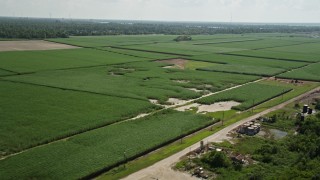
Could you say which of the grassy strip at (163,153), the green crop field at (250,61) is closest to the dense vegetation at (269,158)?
the grassy strip at (163,153)

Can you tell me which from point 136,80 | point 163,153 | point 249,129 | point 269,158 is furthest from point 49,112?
point 269,158

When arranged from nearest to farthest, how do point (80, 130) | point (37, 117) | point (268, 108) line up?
point (80, 130)
point (37, 117)
point (268, 108)

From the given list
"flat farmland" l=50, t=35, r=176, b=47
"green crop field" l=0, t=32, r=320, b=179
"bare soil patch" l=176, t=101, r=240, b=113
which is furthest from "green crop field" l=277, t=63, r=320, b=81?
"flat farmland" l=50, t=35, r=176, b=47

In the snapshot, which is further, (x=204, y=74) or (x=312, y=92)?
(x=204, y=74)

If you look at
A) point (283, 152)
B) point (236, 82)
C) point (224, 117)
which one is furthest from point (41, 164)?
point (236, 82)

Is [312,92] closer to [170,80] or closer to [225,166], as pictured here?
[170,80]

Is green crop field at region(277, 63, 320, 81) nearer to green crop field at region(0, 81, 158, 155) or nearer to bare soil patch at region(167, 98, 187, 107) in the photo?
bare soil patch at region(167, 98, 187, 107)
